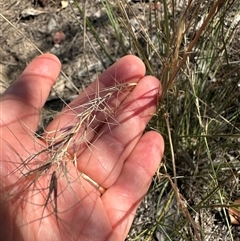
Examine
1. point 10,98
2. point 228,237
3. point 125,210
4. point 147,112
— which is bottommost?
point 228,237

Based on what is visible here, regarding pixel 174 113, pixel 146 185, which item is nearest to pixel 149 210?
pixel 146 185

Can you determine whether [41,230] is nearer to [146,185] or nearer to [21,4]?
[146,185]

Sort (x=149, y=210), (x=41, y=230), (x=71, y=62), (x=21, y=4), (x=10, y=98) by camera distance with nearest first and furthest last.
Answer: (x=41, y=230)
(x=10, y=98)
(x=149, y=210)
(x=71, y=62)
(x=21, y=4)

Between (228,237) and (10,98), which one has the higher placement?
(10,98)

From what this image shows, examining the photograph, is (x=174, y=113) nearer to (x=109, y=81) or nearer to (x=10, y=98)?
(x=109, y=81)

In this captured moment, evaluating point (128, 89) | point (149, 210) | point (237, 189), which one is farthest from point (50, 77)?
point (237, 189)

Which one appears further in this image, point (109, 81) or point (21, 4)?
point (21, 4)

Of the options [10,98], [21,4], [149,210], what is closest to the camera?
[10,98]
